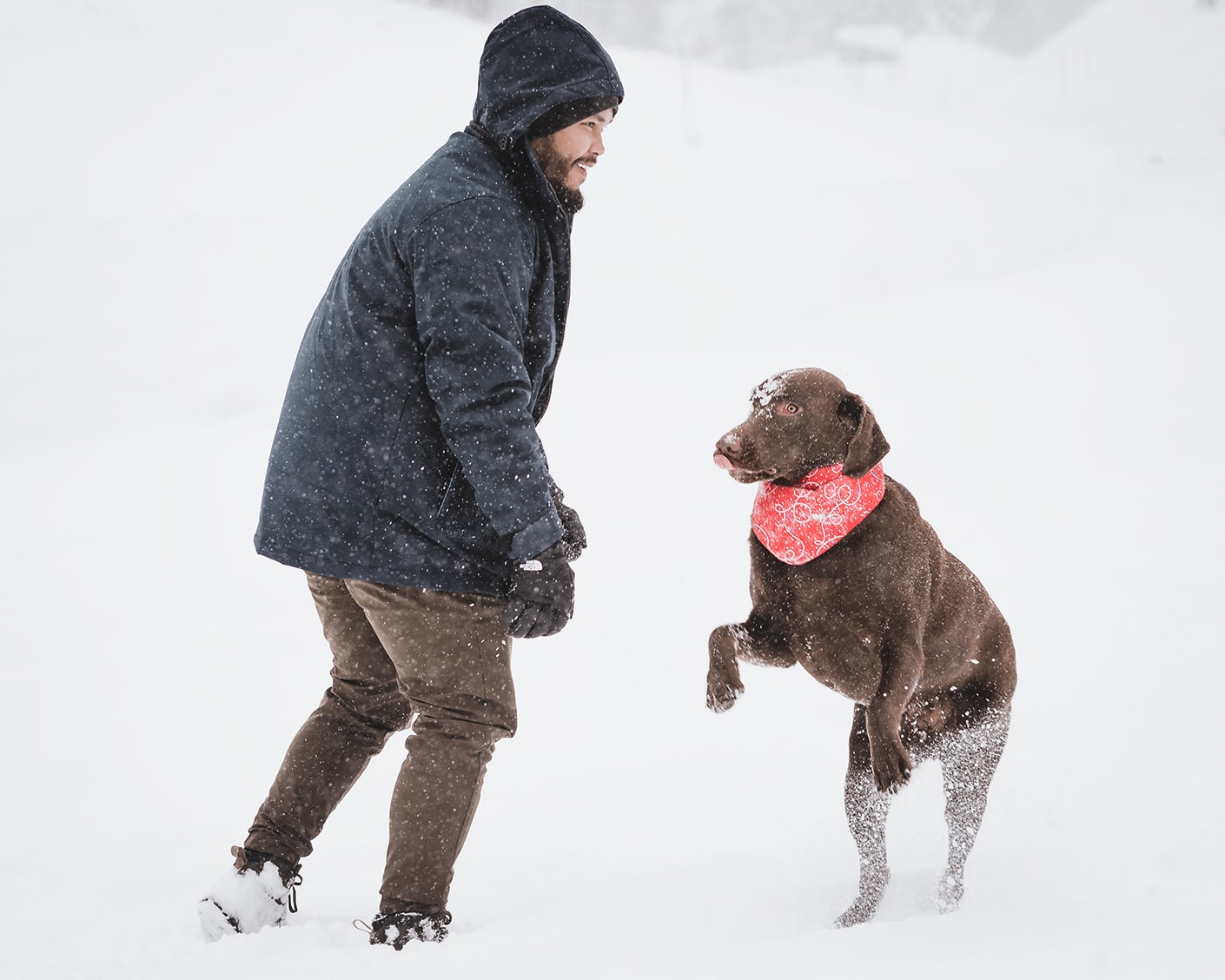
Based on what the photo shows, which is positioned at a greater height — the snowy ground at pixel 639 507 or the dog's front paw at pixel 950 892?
the snowy ground at pixel 639 507

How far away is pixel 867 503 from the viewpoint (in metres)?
2.58

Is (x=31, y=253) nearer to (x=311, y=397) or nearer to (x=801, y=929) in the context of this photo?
(x=311, y=397)

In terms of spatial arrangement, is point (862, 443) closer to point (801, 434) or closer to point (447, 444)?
point (801, 434)

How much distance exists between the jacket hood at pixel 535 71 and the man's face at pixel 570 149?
0.24 feet

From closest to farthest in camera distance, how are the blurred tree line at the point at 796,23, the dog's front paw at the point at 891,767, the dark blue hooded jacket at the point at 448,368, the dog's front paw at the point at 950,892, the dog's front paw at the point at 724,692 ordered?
the dark blue hooded jacket at the point at 448,368 → the dog's front paw at the point at 891,767 → the dog's front paw at the point at 724,692 → the dog's front paw at the point at 950,892 → the blurred tree line at the point at 796,23

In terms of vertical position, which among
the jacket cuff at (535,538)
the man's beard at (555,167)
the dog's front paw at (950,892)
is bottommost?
the dog's front paw at (950,892)

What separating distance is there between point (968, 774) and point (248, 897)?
1.91 meters

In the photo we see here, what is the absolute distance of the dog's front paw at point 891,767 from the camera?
2.47 metres

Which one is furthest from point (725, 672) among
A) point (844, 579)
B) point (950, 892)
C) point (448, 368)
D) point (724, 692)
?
point (448, 368)

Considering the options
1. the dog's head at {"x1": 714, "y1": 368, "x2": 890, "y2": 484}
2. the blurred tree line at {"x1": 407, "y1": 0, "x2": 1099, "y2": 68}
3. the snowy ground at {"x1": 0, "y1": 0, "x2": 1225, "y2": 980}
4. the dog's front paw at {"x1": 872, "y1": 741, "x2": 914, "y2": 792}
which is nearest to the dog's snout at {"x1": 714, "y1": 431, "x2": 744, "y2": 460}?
the dog's head at {"x1": 714, "y1": 368, "x2": 890, "y2": 484}

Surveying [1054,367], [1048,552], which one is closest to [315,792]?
[1048,552]

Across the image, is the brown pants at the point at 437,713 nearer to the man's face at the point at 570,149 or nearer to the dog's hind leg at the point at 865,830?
the man's face at the point at 570,149

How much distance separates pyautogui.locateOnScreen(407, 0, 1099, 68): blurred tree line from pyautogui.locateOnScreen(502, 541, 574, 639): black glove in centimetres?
4213

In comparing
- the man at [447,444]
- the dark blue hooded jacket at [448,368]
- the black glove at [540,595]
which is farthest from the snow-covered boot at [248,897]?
the black glove at [540,595]
